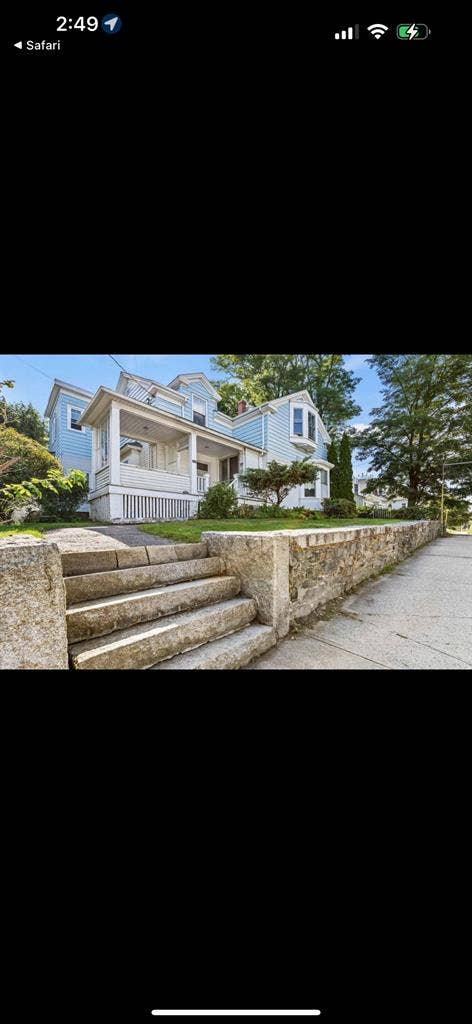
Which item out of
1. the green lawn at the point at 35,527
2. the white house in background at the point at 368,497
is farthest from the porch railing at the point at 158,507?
the white house in background at the point at 368,497

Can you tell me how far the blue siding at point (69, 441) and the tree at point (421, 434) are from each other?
1.72m

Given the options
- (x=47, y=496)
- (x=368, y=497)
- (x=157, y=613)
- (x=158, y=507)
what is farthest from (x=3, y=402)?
(x=368, y=497)

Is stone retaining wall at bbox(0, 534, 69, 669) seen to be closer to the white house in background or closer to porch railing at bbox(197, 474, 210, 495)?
porch railing at bbox(197, 474, 210, 495)

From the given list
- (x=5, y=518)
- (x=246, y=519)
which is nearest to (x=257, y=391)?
(x=246, y=519)

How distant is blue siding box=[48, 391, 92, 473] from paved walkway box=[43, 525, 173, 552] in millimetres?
376

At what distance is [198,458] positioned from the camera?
8.30ft

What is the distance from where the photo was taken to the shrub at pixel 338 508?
2.96 meters

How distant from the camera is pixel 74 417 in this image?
6.58 feet

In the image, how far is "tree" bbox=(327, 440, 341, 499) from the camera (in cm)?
301

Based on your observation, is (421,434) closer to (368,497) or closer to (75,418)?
(368,497)
